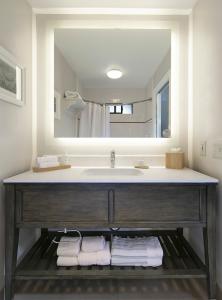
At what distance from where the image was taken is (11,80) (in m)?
1.53

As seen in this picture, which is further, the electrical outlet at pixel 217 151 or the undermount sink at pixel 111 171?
the undermount sink at pixel 111 171

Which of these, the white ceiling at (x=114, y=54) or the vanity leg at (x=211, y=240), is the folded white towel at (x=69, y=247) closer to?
the vanity leg at (x=211, y=240)

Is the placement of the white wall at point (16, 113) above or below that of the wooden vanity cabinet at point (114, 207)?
above

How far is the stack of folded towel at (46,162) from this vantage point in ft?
5.43

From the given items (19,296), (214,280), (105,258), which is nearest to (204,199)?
(214,280)

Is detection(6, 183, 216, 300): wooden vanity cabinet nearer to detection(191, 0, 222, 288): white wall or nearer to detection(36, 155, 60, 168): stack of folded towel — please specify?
detection(191, 0, 222, 288): white wall

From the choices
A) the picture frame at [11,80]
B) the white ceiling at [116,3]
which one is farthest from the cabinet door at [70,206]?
the white ceiling at [116,3]

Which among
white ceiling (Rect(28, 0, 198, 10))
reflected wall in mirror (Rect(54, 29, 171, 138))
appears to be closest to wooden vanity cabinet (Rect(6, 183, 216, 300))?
reflected wall in mirror (Rect(54, 29, 171, 138))

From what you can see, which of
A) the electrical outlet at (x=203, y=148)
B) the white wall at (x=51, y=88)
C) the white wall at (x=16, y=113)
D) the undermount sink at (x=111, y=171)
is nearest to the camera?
the white wall at (x=16, y=113)

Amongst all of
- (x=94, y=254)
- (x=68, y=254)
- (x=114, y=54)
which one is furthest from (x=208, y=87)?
(x=68, y=254)

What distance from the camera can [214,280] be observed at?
53.0 inches

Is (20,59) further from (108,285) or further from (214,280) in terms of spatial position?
(214,280)

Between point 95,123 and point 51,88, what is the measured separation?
48 cm

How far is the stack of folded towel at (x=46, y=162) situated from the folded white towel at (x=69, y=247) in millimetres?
550
